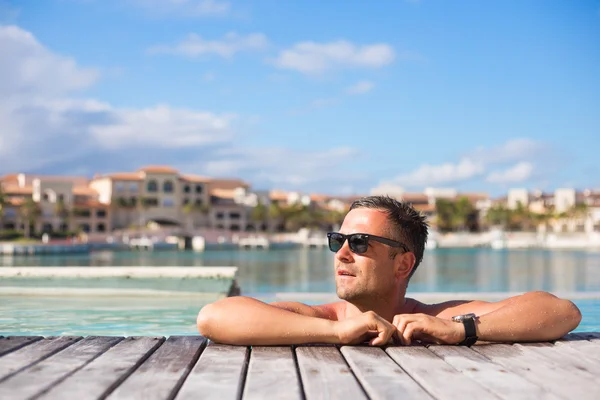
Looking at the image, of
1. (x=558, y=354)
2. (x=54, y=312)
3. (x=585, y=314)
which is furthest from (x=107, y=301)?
(x=558, y=354)

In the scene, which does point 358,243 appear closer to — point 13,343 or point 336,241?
point 336,241

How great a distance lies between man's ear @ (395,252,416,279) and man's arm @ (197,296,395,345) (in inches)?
15.0

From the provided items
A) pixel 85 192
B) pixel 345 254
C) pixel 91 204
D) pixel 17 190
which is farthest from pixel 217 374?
pixel 85 192

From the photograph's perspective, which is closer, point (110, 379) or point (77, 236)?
point (110, 379)

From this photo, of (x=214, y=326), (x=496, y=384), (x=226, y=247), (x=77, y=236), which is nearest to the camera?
(x=496, y=384)

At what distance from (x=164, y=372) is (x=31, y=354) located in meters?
0.71

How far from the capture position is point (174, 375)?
2721 millimetres

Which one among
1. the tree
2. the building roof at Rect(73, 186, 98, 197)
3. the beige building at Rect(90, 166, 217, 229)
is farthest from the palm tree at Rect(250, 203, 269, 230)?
the tree

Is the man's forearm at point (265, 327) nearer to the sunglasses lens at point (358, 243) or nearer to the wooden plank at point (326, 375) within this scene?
the wooden plank at point (326, 375)

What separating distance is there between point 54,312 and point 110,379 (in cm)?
597

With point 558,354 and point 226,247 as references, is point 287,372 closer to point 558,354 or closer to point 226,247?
point 558,354

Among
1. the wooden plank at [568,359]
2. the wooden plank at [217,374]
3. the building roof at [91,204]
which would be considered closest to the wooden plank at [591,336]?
the wooden plank at [568,359]

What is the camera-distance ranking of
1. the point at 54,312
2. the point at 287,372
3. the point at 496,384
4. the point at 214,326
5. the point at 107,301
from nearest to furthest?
1. the point at 496,384
2. the point at 287,372
3. the point at 214,326
4. the point at 54,312
5. the point at 107,301

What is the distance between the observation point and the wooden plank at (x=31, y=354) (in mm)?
2818
